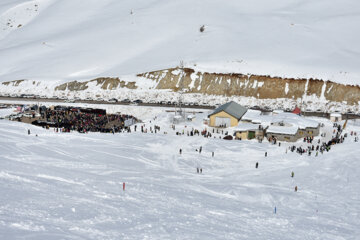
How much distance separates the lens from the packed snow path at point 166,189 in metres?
14.0

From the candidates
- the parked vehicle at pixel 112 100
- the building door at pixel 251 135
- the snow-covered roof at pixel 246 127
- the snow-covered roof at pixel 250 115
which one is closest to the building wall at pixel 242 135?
the building door at pixel 251 135

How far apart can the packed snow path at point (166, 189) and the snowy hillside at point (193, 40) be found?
147 ft

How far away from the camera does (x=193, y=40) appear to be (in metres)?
93.1

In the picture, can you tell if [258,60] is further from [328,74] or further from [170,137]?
[170,137]

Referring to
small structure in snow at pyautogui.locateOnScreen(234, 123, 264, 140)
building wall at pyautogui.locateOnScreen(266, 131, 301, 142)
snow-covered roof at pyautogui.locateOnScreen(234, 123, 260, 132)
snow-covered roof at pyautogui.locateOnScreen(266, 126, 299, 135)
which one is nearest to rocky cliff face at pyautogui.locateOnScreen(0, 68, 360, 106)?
snow-covered roof at pyautogui.locateOnScreen(234, 123, 260, 132)

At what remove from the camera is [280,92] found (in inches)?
A: 2564

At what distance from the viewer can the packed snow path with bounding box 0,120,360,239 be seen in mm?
14047

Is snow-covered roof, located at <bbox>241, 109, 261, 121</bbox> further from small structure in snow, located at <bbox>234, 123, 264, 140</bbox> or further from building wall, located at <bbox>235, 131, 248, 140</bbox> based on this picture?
building wall, located at <bbox>235, 131, 248, 140</bbox>

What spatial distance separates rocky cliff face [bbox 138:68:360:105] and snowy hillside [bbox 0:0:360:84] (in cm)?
259

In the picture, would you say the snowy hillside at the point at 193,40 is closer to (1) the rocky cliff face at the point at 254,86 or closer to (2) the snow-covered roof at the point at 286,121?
(1) the rocky cliff face at the point at 254,86

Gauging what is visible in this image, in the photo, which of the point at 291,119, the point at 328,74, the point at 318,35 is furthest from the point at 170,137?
the point at 318,35

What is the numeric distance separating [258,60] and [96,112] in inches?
1603

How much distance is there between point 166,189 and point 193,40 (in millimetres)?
77677

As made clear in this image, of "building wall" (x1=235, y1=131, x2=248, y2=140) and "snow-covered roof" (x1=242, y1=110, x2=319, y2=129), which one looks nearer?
"building wall" (x1=235, y1=131, x2=248, y2=140)
